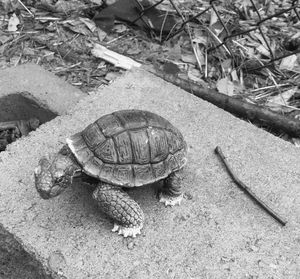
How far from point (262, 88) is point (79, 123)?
5.87 ft

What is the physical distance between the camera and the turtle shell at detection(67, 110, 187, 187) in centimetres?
209

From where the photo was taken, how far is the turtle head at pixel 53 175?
2.03 metres

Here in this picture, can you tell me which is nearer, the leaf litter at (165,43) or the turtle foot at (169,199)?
the turtle foot at (169,199)

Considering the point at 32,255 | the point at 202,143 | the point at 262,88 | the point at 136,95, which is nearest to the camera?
the point at 32,255

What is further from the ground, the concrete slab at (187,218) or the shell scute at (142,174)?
the shell scute at (142,174)

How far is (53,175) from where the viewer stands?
6.72 feet

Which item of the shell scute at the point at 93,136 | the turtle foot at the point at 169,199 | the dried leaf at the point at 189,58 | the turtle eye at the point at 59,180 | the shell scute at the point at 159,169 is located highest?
the shell scute at the point at 93,136

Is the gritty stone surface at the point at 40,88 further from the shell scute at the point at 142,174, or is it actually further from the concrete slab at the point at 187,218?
the shell scute at the point at 142,174

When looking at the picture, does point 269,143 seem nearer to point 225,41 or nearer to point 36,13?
point 225,41

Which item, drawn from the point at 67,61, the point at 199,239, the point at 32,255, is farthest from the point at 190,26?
the point at 32,255

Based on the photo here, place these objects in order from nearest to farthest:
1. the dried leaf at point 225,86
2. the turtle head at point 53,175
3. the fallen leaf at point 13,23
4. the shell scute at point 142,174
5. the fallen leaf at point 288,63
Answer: the turtle head at point 53,175 < the shell scute at point 142,174 < the dried leaf at point 225,86 < the fallen leaf at point 288,63 < the fallen leaf at point 13,23

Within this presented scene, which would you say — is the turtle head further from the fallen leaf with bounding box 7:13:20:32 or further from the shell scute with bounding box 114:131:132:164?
the fallen leaf with bounding box 7:13:20:32

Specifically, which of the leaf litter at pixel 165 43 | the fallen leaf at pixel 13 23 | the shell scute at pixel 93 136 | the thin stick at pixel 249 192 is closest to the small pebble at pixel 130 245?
the shell scute at pixel 93 136

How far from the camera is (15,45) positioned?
3980 millimetres
